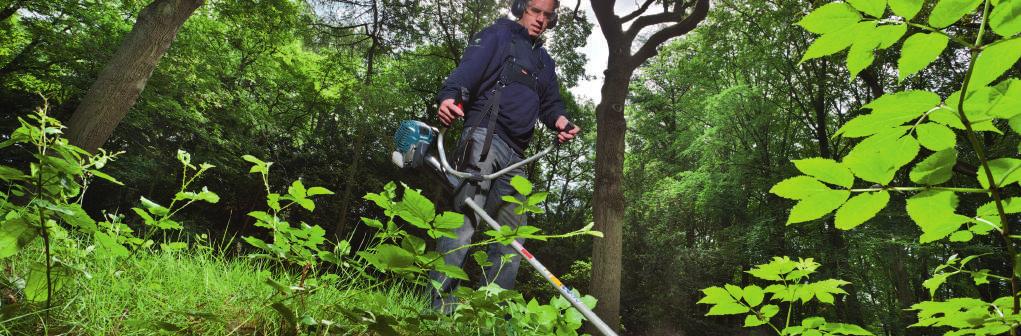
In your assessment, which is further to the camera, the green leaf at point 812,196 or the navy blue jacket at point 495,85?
the navy blue jacket at point 495,85

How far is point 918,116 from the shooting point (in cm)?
51

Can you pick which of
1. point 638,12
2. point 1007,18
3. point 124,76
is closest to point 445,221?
point 1007,18

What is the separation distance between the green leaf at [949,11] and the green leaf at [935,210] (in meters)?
0.22

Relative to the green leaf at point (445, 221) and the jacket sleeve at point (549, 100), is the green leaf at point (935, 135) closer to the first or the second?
the green leaf at point (445, 221)

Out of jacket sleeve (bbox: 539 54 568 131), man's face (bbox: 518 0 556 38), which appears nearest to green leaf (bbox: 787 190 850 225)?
jacket sleeve (bbox: 539 54 568 131)

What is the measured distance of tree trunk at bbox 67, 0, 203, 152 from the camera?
416 centimetres

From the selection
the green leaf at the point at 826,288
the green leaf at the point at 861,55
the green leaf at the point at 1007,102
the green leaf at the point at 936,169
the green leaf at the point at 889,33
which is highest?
the green leaf at the point at 889,33

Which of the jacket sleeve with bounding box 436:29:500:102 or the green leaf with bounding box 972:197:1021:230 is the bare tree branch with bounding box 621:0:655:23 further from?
the green leaf with bounding box 972:197:1021:230

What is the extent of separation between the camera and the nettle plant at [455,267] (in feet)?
2.43

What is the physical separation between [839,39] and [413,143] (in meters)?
2.11

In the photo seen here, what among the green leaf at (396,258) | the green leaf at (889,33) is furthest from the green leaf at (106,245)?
the green leaf at (889,33)

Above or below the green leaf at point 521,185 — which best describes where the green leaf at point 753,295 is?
below

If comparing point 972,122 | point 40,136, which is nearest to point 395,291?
point 40,136

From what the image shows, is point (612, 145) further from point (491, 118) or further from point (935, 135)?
point (935, 135)
